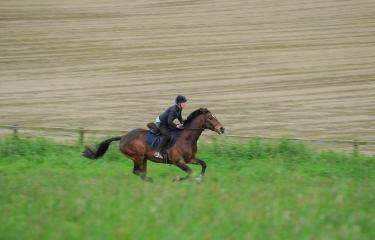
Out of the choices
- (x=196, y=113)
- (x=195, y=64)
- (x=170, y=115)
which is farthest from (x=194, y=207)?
(x=195, y=64)

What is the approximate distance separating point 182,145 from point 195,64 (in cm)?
1449

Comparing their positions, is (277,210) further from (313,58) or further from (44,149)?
(313,58)

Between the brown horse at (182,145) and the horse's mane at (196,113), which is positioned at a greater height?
the horse's mane at (196,113)

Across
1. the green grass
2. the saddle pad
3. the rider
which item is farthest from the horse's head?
the green grass

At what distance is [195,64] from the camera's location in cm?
2933

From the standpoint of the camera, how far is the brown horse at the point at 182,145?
49.4ft

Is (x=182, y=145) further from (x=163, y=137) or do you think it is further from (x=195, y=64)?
(x=195, y=64)

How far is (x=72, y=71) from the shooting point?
94.9 ft

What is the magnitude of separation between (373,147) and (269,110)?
4964 mm

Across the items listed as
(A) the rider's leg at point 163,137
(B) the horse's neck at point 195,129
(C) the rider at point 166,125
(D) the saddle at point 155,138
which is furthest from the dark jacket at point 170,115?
(B) the horse's neck at point 195,129

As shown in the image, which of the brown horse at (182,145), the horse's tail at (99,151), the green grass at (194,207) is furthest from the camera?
the horse's tail at (99,151)

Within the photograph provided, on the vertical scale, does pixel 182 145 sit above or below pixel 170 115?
below

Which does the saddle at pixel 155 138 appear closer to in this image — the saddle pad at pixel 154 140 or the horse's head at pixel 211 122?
the saddle pad at pixel 154 140

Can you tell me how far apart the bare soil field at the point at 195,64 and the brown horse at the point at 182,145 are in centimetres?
601
